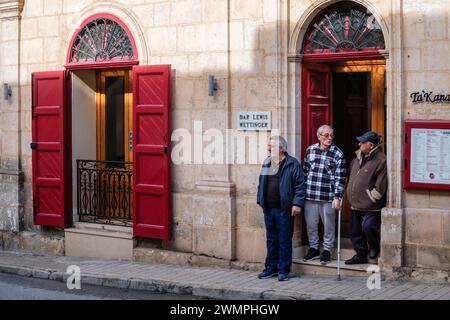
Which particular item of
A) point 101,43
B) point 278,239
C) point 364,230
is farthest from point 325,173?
point 101,43

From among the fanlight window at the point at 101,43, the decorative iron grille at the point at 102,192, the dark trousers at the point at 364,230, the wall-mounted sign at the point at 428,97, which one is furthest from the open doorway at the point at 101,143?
the wall-mounted sign at the point at 428,97

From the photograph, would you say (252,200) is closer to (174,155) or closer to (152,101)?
(174,155)

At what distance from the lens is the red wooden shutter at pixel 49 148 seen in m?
13.3

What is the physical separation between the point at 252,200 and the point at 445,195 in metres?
2.71

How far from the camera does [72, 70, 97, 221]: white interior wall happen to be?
13461mm

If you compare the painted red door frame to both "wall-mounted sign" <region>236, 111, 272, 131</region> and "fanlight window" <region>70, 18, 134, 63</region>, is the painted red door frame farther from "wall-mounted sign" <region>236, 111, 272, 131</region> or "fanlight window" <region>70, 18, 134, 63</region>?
"fanlight window" <region>70, 18, 134, 63</region>

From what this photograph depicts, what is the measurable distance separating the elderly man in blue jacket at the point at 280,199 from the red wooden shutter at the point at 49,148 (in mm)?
4180

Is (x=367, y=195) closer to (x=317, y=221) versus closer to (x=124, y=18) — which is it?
(x=317, y=221)

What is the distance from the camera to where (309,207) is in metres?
10.8

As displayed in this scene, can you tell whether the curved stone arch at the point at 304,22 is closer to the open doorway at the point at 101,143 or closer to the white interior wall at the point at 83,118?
the open doorway at the point at 101,143

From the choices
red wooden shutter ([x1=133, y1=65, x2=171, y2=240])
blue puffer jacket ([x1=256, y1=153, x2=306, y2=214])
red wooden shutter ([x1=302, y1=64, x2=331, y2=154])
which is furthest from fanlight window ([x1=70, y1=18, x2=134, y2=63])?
blue puffer jacket ([x1=256, y1=153, x2=306, y2=214])

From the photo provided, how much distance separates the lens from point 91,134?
45.1 ft

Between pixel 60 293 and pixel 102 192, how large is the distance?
11.2ft

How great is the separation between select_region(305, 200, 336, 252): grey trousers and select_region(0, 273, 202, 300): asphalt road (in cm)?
190
